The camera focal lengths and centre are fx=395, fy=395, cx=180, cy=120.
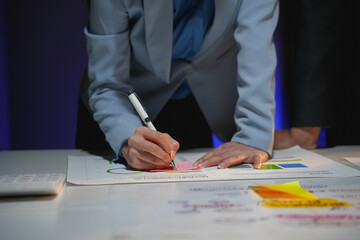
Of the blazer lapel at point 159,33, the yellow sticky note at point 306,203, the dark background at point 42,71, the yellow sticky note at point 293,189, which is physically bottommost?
the dark background at point 42,71

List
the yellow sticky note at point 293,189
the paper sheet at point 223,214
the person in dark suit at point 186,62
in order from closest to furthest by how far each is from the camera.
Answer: the paper sheet at point 223,214 < the yellow sticky note at point 293,189 < the person in dark suit at point 186,62

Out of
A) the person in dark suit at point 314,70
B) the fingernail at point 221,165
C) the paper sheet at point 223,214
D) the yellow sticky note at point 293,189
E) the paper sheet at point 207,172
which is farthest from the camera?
the person in dark suit at point 314,70

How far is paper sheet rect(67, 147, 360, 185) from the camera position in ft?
2.21

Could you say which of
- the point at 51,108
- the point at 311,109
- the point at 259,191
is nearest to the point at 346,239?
the point at 259,191

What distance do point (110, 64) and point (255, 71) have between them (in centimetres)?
35

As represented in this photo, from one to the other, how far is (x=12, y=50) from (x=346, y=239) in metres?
1.82

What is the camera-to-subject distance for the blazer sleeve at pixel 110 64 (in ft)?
3.02

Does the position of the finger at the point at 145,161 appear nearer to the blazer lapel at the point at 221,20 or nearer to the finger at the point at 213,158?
the finger at the point at 213,158

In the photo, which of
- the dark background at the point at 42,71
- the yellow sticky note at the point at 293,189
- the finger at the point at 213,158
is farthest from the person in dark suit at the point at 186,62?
the dark background at the point at 42,71

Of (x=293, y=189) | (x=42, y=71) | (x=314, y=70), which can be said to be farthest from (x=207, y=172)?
(x=42, y=71)

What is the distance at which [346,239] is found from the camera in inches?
15.4

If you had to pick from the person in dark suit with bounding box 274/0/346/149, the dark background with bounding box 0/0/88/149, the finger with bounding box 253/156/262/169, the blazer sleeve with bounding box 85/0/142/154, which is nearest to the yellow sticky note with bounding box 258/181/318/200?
the finger with bounding box 253/156/262/169

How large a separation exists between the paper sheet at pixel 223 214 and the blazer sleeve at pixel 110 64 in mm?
337

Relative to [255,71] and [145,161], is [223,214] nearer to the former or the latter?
[145,161]
